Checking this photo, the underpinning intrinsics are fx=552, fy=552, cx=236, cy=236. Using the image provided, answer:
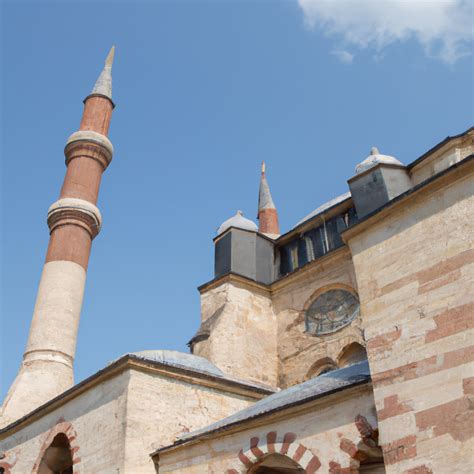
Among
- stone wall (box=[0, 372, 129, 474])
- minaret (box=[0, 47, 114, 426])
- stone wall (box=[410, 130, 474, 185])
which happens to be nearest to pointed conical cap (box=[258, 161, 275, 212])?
minaret (box=[0, 47, 114, 426])

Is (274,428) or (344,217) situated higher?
(344,217)

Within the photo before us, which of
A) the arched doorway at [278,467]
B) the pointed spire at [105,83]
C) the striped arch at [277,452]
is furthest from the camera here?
the pointed spire at [105,83]

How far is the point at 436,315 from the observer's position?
488cm

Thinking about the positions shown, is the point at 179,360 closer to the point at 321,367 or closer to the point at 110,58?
the point at 321,367

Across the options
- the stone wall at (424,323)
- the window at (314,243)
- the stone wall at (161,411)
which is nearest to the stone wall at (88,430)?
the stone wall at (161,411)

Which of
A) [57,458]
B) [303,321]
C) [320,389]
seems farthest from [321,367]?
[57,458]

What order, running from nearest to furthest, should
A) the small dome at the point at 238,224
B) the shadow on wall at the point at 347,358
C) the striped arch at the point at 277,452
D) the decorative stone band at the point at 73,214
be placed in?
the striped arch at the point at 277,452
the shadow on wall at the point at 347,358
the small dome at the point at 238,224
the decorative stone band at the point at 73,214

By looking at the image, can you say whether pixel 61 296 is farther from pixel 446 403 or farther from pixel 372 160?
pixel 446 403

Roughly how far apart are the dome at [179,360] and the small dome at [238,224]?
4.55 meters

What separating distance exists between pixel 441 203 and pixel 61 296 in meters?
10.3

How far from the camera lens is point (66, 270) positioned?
13781 mm

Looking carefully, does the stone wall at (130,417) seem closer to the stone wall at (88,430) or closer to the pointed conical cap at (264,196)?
the stone wall at (88,430)

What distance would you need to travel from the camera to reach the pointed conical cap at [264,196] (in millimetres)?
22406

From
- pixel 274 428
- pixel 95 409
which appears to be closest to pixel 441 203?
pixel 274 428
